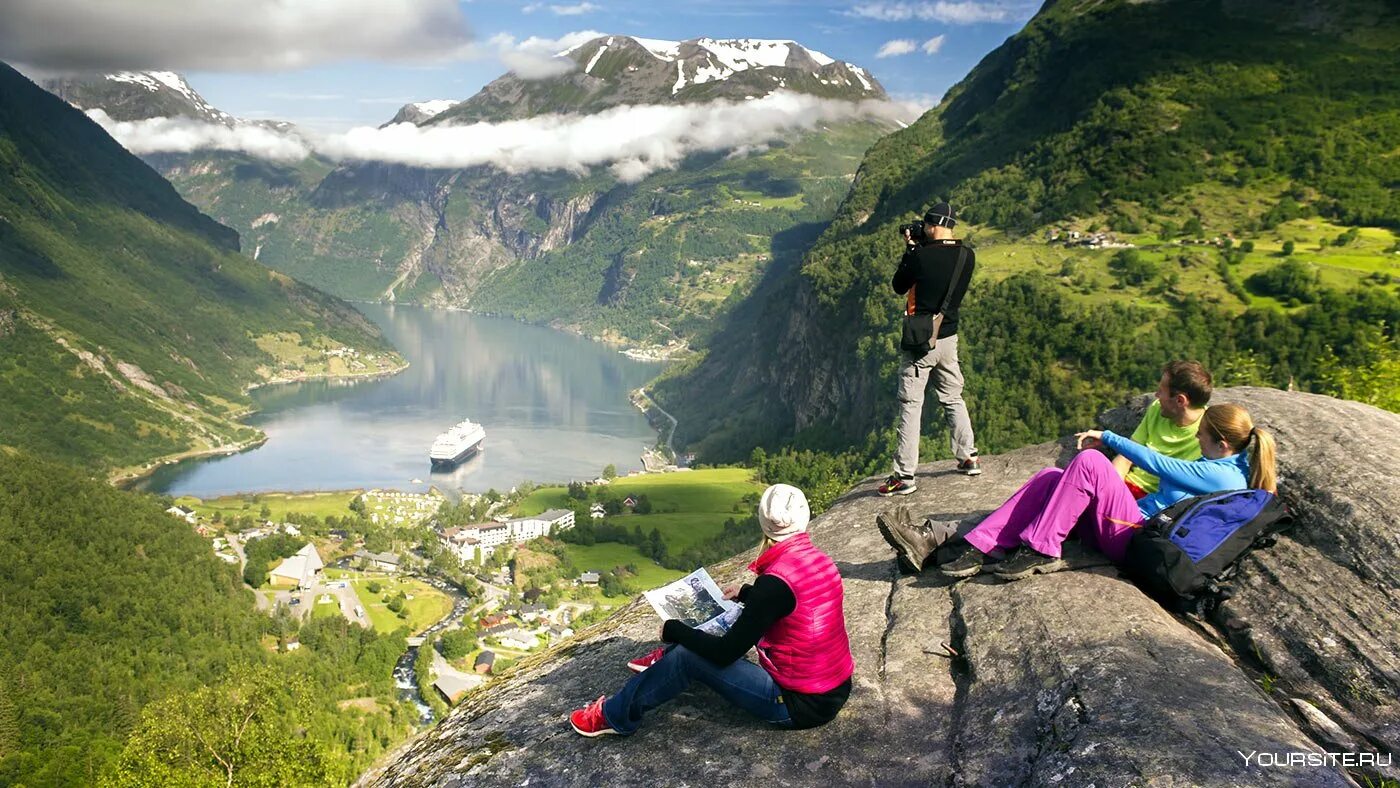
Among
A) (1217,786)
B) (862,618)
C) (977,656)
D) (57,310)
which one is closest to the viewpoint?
(1217,786)

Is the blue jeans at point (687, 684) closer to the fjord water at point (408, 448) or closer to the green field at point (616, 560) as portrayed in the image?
A: the green field at point (616, 560)

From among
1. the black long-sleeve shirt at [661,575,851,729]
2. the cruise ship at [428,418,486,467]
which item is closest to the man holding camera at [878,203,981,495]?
the black long-sleeve shirt at [661,575,851,729]

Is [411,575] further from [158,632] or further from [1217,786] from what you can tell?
[1217,786]

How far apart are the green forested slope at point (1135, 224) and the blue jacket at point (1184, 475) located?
40.6 m

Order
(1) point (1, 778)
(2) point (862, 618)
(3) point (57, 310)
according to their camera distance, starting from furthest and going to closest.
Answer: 1. (3) point (57, 310)
2. (1) point (1, 778)
3. (2) point (862, 618)

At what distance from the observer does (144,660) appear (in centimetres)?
6900

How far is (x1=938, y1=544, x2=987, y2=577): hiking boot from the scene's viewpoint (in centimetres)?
873

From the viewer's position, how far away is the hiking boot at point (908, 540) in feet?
29.9

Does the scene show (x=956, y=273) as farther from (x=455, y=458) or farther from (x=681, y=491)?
(x=455, y=458)

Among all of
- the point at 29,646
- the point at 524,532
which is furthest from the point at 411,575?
the point at 29,646

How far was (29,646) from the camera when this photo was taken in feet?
222

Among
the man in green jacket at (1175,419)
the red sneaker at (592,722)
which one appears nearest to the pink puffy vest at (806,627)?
the red sneaker at (592,722)

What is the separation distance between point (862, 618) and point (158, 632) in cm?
8737

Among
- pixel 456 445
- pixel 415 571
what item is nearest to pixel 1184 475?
pixel 415 571
